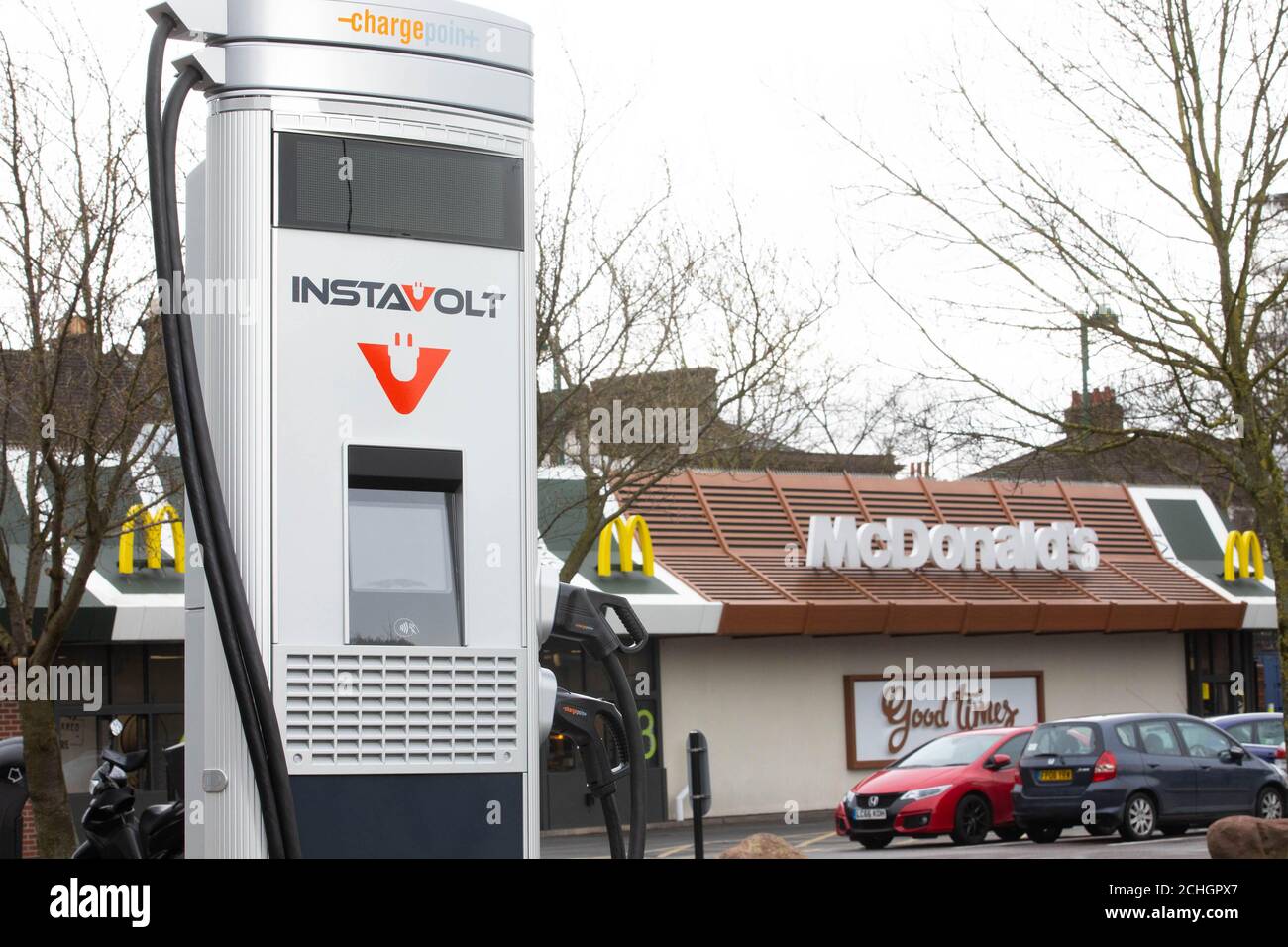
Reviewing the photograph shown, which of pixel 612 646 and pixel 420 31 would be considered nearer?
pixel 420 31

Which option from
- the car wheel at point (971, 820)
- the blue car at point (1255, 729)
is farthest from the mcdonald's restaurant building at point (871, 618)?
the car wheel at point (971, 820)

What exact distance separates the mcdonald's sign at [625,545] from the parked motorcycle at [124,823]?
1966 centimetres

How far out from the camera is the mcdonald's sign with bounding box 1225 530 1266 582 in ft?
121

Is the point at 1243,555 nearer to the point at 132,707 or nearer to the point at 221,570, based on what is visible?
the point at 132,707

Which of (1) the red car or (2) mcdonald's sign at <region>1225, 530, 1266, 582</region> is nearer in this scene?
(1) the red car

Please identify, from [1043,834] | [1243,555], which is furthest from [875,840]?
[1243,555]

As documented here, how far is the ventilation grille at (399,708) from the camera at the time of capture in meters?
5.86

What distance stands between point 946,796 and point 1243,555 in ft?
62.2

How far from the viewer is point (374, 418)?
602 centimetres

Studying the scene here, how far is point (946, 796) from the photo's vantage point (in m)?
20.8

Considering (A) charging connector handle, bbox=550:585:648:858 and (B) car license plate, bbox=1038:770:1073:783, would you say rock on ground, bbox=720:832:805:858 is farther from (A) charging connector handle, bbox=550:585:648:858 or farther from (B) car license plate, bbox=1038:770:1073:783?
(B) car license plate, bbox=1038:770:1073:783

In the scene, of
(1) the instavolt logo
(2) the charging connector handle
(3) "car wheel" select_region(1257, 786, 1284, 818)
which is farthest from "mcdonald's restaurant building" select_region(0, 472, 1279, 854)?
(1) the instavolt logo

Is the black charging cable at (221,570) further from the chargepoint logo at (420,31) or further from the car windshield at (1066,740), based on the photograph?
the car windshield at (1066,740)

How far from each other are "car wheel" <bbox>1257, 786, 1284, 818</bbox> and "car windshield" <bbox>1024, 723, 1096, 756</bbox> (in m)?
2.77
